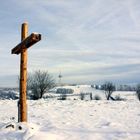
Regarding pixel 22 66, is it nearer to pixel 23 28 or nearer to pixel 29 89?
pixel 23 28

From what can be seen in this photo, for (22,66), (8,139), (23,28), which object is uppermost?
(23,28)

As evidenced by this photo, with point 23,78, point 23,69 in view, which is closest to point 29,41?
point 23,69

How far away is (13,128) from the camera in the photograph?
881 centimetres

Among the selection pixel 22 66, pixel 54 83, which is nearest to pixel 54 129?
pixel 22 66

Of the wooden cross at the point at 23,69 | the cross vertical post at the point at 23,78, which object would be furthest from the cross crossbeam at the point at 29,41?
the cross vertical post at the point at 23,78

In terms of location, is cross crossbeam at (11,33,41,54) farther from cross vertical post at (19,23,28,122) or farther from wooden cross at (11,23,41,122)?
cross vertical post at (19,23,28,122)

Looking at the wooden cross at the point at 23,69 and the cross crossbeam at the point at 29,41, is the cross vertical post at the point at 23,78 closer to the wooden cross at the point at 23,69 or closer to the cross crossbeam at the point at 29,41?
the wooden cross at the point at 23,69

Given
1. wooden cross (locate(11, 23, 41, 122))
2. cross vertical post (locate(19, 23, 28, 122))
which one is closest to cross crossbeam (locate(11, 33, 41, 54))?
wooden cross (locate(11, 23, 41, 122))

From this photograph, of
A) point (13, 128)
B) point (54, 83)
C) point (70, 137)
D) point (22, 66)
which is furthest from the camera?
point (54, 83)

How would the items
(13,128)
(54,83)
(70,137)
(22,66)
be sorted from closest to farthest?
(70,137) → (13,128) → (22,66) → (54,83)

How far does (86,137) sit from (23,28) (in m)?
4.13

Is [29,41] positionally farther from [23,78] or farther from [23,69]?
[23,78]

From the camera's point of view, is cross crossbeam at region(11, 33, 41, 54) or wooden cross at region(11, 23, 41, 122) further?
wooden cross at region(11, 23, 41, 122)

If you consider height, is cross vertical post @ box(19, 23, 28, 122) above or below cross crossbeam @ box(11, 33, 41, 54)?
below
